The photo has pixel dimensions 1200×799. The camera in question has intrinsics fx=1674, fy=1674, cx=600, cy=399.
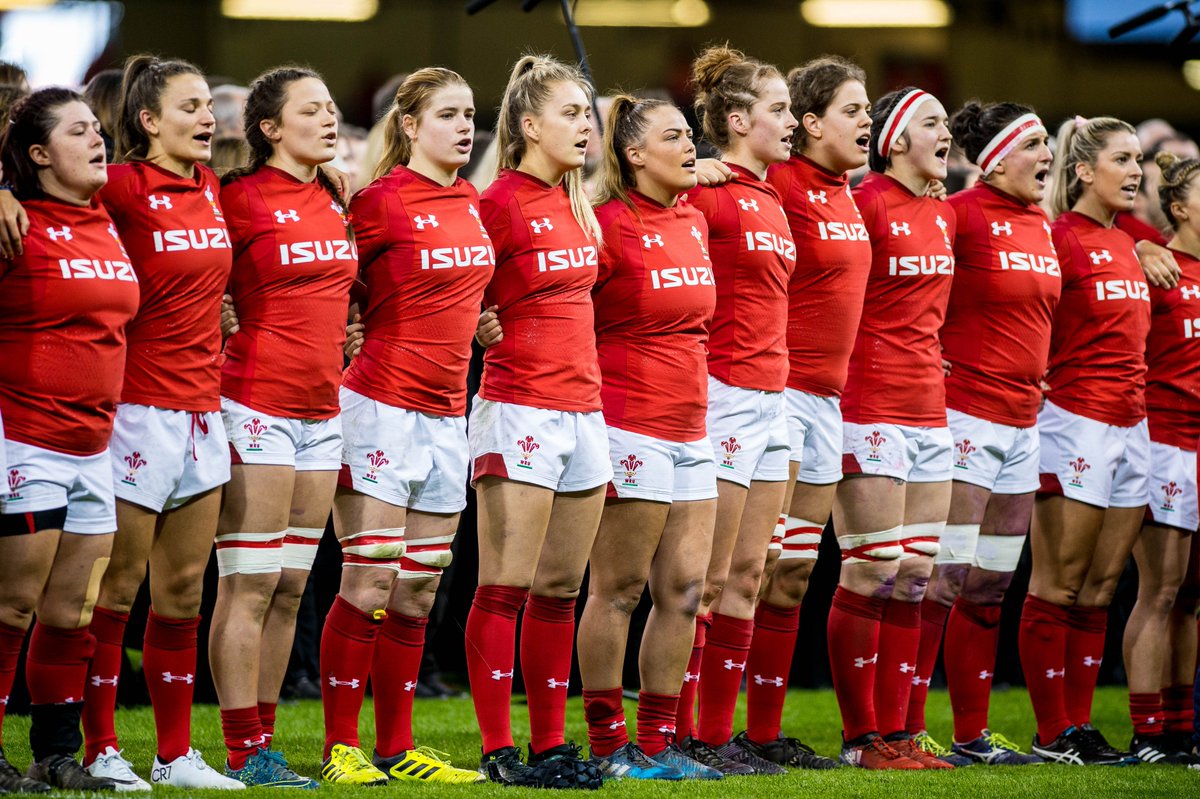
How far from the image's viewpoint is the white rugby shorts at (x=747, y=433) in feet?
19.4

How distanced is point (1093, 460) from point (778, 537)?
151 cm

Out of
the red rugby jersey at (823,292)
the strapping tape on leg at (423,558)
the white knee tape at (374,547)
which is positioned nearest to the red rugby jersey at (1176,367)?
the red rugby jersey at (823,292)

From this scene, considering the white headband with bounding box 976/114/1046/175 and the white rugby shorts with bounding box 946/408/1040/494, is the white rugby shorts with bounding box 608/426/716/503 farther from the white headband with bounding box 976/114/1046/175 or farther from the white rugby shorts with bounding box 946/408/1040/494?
the white headband with bounding box 976/114/1046/175

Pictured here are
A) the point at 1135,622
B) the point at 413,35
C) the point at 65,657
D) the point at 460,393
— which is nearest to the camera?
the point at 65,657

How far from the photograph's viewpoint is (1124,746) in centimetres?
741

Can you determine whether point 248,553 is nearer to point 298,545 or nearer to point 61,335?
point 298,545

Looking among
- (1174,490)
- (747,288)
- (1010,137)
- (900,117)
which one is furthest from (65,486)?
(1174,490)

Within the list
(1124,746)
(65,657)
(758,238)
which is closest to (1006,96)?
(1124,746)

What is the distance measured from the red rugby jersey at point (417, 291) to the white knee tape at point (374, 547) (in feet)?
1.35

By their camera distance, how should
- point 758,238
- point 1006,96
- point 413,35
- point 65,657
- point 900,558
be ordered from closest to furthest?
point 65,657
point 758,238
point 900,558
point 413,35
point 1006,96

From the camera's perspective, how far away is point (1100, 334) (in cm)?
689

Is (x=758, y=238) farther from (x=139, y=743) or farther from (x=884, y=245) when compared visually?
(x=139, y=743)

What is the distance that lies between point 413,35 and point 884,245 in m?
6.46

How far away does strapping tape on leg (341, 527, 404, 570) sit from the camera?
530cm
